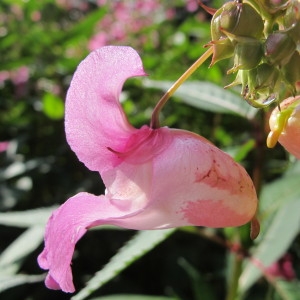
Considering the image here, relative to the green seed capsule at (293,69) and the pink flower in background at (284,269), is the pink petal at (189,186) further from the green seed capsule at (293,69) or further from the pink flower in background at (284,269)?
the pink flower in background at (284,269)

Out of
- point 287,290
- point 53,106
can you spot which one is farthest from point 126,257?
point 53,106

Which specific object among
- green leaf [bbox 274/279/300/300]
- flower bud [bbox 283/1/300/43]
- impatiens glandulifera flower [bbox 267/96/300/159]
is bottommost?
green leaf [bbox 274/279/300/300]

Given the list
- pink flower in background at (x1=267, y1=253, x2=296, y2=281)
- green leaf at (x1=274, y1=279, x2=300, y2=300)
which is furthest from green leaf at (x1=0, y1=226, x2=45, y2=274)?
pink flower in background at (x1=267, y1=253, x2=296, y2=281)

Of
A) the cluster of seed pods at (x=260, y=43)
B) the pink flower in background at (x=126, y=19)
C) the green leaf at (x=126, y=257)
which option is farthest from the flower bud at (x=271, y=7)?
the pink flower in background at (x=126, y=19)

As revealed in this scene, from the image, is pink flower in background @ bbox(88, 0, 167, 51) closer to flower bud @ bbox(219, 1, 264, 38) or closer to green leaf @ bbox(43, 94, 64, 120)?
green leaf @ bbox(43, 94, 64, 120)

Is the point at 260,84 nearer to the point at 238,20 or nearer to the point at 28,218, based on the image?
the point at 238,20
